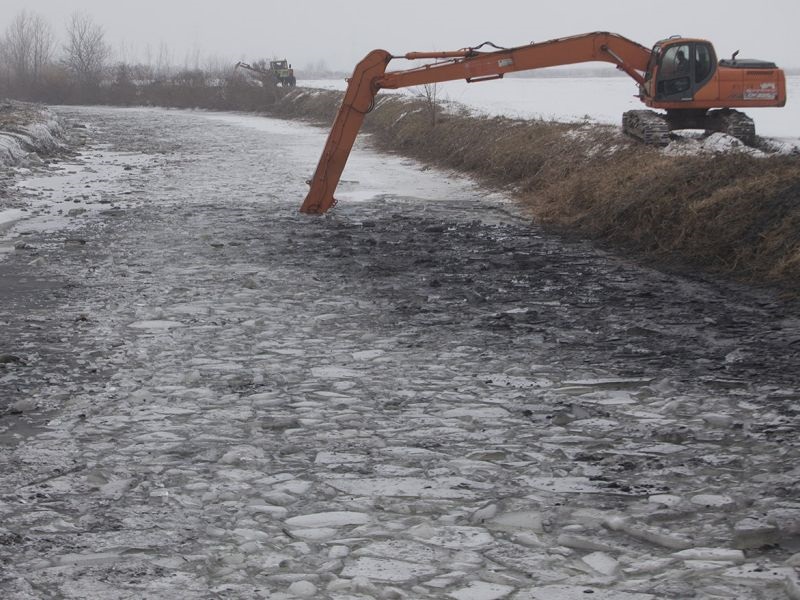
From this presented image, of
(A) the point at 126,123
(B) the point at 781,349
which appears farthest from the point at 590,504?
(A) the point at 126,123

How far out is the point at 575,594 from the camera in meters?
3.95

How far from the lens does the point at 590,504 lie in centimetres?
479

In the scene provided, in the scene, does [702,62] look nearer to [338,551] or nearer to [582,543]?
[582,543]

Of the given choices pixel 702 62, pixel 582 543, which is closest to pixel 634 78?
pixel 702 62

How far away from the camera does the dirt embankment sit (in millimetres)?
10492

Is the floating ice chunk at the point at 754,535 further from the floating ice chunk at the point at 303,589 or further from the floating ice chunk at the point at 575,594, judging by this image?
the floating ice chunk at the point at 303,589

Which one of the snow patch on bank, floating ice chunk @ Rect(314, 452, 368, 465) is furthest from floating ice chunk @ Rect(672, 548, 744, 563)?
the snow patch on bank

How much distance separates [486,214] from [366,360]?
8231mm

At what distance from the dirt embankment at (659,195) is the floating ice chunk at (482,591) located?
253 inches

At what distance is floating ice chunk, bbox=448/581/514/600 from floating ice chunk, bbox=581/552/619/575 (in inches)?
16.5

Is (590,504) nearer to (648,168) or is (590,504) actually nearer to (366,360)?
(366,360)

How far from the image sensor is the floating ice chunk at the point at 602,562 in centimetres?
415

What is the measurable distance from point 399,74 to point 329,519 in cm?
1091

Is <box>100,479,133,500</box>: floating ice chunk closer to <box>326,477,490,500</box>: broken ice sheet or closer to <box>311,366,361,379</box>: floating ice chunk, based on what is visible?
<box>326,477,490,500</box>: broken ice sheet
